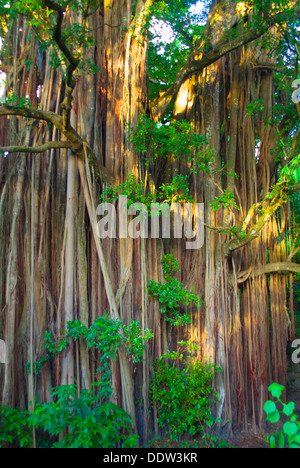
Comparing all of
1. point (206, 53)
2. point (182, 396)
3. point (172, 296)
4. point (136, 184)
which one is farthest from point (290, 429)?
point (206, 53)

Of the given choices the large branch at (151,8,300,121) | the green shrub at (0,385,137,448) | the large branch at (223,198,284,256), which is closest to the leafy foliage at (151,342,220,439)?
the green shrub at (0,385,137,448)

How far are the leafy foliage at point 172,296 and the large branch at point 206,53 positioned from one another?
1.98 m

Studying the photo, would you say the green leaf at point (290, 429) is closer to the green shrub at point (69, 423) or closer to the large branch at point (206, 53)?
the green shrub at point (69, 423)

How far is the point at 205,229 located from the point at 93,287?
1581mm

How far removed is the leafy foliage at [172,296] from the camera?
3.85 m

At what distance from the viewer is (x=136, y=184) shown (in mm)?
3748

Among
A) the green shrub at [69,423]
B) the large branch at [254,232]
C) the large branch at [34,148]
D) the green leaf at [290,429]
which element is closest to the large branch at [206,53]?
the large branch at [34,148]

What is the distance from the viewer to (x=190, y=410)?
362cm

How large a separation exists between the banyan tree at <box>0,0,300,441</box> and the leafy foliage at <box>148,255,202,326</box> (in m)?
0.10

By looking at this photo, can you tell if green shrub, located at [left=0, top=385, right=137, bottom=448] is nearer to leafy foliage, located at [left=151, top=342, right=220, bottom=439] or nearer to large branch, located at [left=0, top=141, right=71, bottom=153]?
leafy foliage, located at [left=151, top=342, right=220, bottom=439]

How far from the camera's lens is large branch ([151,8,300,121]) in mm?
3883

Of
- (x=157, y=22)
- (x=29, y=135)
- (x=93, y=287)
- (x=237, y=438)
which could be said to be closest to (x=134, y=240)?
(x=93, y=287)

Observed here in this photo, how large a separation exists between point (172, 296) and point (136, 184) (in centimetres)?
125
